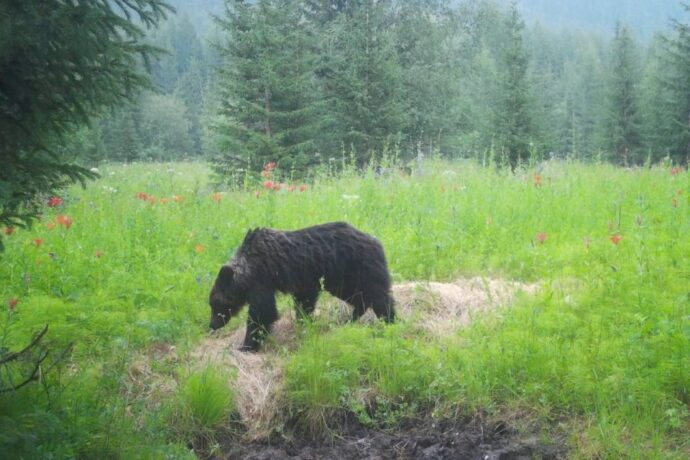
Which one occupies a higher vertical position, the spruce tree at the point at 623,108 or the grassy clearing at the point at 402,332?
the spruce tree at the point at 623,108

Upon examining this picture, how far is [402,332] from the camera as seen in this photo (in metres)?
5.91

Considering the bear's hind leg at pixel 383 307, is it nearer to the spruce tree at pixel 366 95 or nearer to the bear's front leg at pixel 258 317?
the bear's front leg at pixel 258 317

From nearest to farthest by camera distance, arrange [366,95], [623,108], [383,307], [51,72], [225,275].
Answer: [51,72] → [225,275] → [383,307] → [366,95] → [623,108]

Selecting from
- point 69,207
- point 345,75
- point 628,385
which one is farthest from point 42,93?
point 345,75

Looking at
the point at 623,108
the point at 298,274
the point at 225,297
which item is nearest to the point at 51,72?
the point at 225,297

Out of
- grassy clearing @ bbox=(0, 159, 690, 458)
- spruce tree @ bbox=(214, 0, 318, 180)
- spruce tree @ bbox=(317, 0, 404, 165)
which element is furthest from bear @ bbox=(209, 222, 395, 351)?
spruce tree @ bbox=(317, 0, 404, 165)

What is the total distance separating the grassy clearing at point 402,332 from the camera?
4.39m

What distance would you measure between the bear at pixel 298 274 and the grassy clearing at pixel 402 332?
1.36ft

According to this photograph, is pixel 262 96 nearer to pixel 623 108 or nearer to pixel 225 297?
pixel 225 297

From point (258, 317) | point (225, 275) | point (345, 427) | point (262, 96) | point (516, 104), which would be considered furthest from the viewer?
point (516, 104)

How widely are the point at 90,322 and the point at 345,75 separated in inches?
674

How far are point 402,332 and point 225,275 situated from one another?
1.87m

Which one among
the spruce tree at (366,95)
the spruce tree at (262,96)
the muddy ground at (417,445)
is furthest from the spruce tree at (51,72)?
the spruce tree at (366,95)

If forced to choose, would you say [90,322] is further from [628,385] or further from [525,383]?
[628,385]
